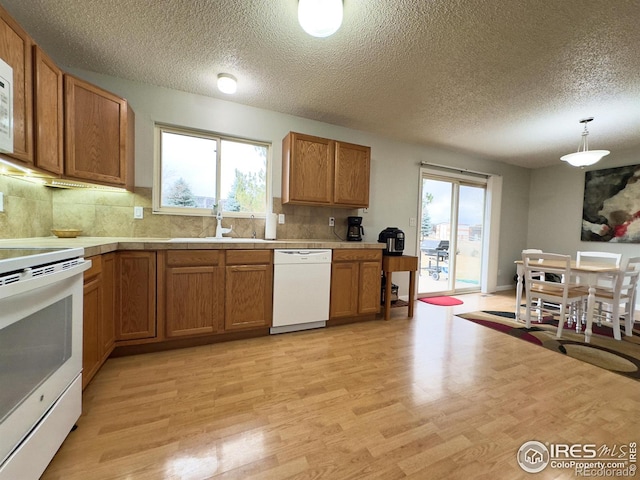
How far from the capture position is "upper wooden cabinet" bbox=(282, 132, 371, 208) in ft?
9.45

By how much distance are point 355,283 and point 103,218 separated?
2.56m

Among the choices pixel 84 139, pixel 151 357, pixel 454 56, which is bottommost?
pixel 151 357

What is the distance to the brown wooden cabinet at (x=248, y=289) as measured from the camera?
2.33m

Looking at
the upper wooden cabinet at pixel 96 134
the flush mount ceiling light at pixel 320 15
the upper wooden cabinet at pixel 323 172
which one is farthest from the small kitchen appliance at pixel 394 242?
the upper wooden cabinet at pixel 96 134

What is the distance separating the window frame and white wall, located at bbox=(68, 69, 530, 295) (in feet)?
0.22

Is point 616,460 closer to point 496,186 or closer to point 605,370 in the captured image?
point 605,370

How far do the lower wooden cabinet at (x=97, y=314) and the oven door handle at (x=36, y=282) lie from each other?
43 cm

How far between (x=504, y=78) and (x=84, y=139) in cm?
352

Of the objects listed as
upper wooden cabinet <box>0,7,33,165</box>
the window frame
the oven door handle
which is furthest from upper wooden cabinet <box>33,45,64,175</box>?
the oven door handle

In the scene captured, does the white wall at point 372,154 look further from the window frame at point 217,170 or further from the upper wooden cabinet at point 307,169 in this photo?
the upper wooden cabinet at point 307,169

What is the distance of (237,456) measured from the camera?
1.19m

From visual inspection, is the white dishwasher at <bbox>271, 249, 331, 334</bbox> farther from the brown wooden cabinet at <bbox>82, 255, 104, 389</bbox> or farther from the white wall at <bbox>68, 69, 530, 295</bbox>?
the brown wooden cabinet at <bbox>82, 255, 104, 389</bbox>

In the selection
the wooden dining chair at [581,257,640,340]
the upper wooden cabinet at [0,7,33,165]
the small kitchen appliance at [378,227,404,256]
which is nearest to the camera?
the upper wooden cabinet at [0,7,33,165]

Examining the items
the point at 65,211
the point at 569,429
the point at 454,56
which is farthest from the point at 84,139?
the point at 569,429
